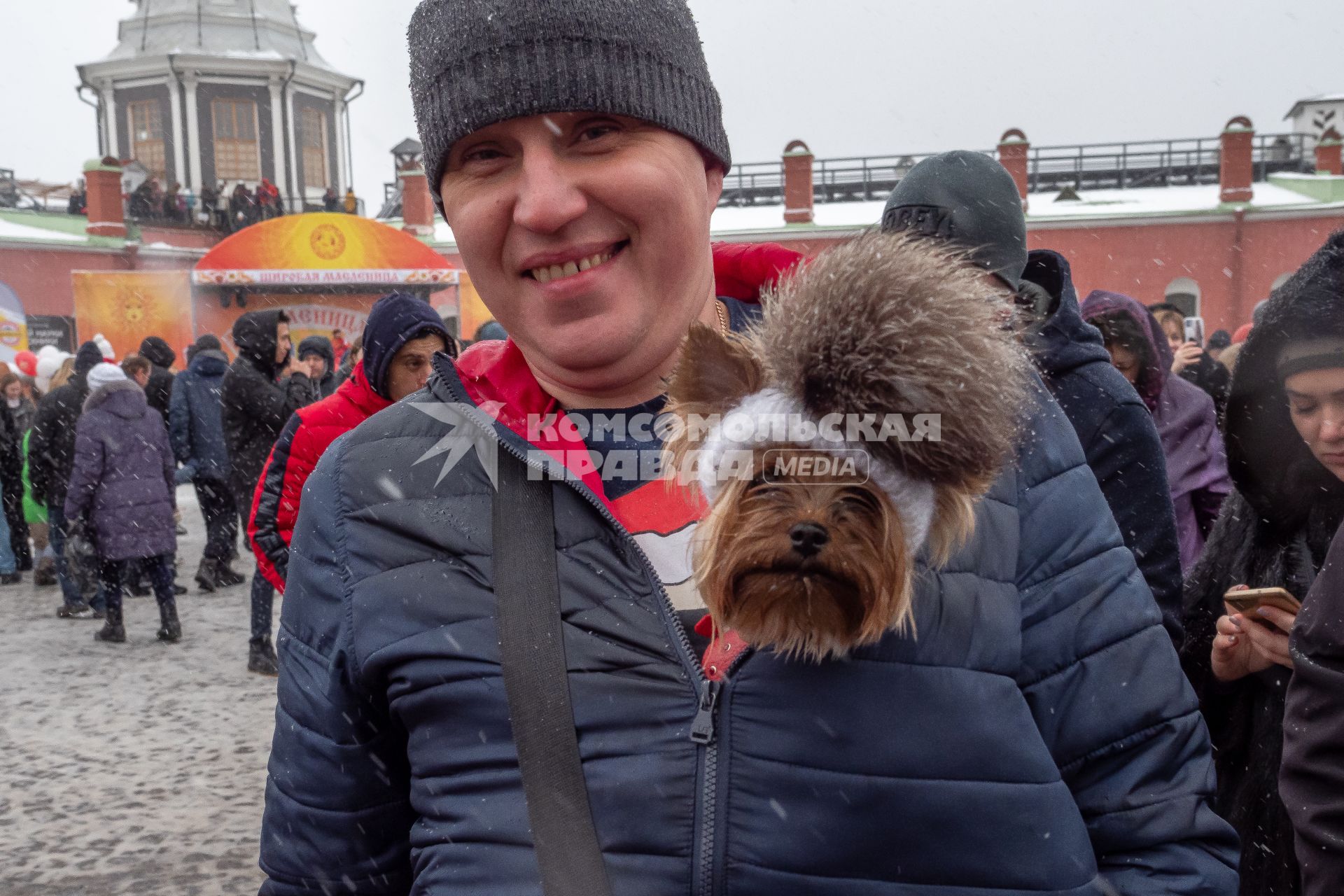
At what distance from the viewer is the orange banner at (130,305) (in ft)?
67.8

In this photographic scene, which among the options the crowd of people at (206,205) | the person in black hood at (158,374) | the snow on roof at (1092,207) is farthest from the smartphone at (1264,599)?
the crowd of people at (206,205)

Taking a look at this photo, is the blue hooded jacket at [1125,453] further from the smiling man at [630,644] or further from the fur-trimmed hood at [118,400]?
the fur-trimmed hood at [118,400]

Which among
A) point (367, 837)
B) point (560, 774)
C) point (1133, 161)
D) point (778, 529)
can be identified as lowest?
point (367, 837)

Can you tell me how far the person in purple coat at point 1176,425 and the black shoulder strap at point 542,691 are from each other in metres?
3.53

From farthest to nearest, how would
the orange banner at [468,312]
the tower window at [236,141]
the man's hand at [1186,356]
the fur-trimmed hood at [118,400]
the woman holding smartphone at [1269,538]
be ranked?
the tower window at [236,141] → the orange banner at [468,312] → the fur-trimmed hood at [118,400] → the man's hand at [1186,356] → the woman holding smartphone at [1269,538]

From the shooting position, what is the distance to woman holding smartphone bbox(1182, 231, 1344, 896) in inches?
98.0

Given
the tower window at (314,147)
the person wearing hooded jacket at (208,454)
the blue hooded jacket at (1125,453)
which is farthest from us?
the tower window at (314,147)

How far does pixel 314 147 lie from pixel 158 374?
3125 centimetres

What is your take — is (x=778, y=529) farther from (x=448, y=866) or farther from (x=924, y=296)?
(x=448, y=866)

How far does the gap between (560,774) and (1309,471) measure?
2338 millimetres

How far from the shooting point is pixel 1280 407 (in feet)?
9.17

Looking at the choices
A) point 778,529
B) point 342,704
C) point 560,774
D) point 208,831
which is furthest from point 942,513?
point 208,831

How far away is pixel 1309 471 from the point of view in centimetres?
271

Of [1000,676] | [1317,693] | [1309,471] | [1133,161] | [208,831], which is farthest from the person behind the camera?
[1133,161]
